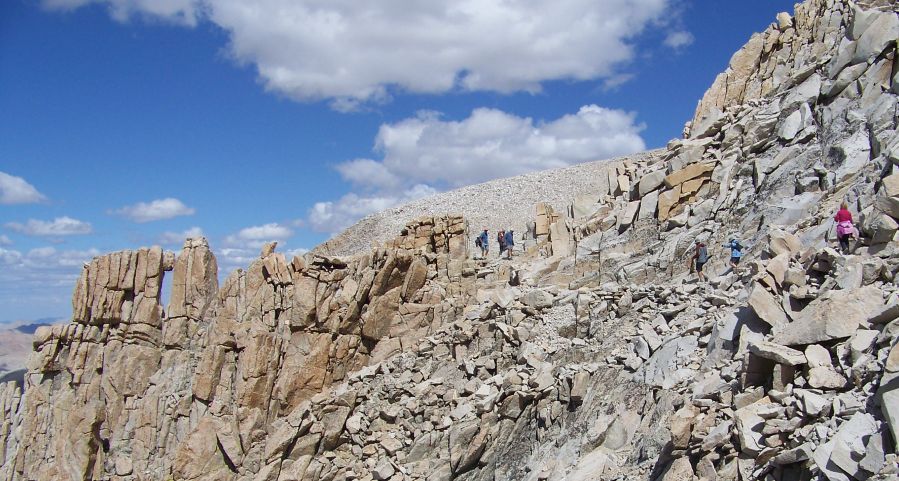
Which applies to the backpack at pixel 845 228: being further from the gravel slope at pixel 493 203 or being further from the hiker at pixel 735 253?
the gravel slope at pixel 493 203

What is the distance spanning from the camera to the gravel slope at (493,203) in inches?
1705

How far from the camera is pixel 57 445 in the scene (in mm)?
24922

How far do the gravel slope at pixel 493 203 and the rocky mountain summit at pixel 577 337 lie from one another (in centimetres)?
1557

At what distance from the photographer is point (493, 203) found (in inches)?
1873

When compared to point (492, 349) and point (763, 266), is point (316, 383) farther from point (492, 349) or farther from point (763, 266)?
point (763, 266)

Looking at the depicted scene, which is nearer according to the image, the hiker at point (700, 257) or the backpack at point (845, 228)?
the backpack at point (845, 228)

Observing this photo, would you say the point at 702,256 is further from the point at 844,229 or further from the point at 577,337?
the point at 844,229

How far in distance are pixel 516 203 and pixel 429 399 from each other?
27430 millimetres

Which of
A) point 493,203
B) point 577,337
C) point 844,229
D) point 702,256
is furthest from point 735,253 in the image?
point 493,203

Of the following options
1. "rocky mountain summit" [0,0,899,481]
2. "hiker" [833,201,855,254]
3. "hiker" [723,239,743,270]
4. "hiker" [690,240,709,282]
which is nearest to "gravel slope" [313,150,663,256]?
"rocky mountain summit" [0,0,899,481]

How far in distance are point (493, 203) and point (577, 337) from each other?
95.7 feet

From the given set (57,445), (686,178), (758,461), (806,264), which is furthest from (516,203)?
(758,461)

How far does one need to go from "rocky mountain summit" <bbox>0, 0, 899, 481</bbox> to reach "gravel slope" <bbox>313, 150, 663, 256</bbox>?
15574mm

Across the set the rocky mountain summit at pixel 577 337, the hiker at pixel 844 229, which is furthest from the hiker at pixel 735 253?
the hiker at pixel 844 229
